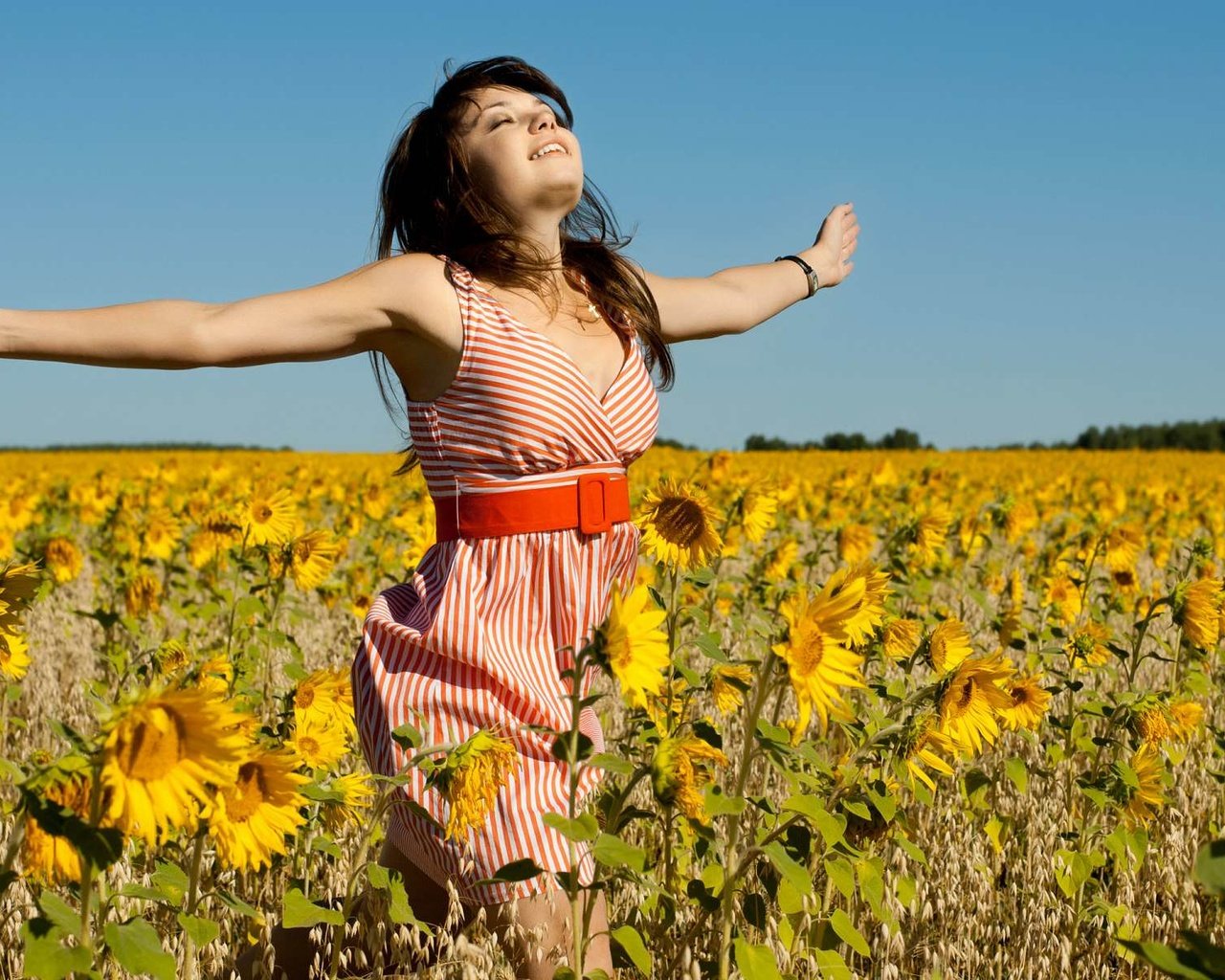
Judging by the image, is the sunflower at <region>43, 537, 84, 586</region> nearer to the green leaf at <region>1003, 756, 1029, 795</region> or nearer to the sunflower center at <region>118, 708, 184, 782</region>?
the green leaf at <region>1003, 756, 1029, 795</region>

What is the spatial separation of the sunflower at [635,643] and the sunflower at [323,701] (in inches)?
36.9

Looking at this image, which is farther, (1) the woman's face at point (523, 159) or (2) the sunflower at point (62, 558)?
(2) the sunflower at point (62, 558)

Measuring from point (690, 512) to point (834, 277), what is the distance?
116cm

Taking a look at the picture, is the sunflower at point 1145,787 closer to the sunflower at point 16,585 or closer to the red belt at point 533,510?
the red belt at point 533,510

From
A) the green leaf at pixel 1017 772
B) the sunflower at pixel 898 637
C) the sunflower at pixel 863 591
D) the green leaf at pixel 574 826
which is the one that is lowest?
the green leaf at pixel 1017 772

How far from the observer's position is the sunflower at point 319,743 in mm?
2498

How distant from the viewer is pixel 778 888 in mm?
2260

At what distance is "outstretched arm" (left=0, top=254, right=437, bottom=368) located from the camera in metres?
2.04

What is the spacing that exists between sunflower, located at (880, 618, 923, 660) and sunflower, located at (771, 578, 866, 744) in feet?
3.08

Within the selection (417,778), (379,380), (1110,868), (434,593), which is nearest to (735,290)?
(379,380)

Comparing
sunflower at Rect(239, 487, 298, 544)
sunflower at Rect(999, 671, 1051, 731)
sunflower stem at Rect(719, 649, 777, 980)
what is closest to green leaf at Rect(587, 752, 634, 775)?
sunflower stem at Rect(719, 649, 777, 980)

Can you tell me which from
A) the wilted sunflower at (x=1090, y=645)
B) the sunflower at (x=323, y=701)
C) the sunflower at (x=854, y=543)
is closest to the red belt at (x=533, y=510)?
the sunflower at (x=323, y=701)

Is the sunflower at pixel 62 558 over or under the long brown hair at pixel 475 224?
under

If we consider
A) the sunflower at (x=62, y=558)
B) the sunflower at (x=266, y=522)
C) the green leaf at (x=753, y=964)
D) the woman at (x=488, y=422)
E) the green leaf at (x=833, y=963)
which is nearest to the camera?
the green leaf at (x=753, y=964)
